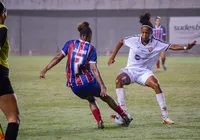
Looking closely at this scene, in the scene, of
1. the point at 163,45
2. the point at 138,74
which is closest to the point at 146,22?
the point at 163,45

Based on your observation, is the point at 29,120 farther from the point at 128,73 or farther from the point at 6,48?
the point at 6,48

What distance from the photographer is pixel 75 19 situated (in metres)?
43.4

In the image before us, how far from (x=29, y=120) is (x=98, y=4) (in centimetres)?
3262

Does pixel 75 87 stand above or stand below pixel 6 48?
below

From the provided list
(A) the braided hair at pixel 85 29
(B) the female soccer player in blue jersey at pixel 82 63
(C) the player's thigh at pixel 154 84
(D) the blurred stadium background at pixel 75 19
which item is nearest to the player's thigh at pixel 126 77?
(C) the player's thigh at pixel 154 84

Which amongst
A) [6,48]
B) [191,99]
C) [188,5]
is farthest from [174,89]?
[188,5]

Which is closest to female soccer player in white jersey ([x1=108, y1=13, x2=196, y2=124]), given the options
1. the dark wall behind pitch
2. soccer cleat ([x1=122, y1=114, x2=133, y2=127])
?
soccer cleat ([x1=122, y1=114, x2=133, y2=127])

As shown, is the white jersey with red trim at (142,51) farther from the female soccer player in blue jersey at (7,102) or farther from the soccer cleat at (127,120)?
the female soccer player in blue jersey at (7,102)

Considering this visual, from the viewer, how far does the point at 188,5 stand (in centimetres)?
4266

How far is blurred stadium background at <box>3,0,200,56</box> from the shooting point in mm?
42438

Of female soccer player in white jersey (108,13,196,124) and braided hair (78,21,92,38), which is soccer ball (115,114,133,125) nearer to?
female soccer player in white jersey (108,13,196,124)

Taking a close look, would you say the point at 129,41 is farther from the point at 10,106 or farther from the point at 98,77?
the point at 10,106

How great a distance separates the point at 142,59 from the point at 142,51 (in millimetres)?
180

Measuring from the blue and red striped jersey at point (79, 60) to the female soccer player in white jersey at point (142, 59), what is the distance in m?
1.06
